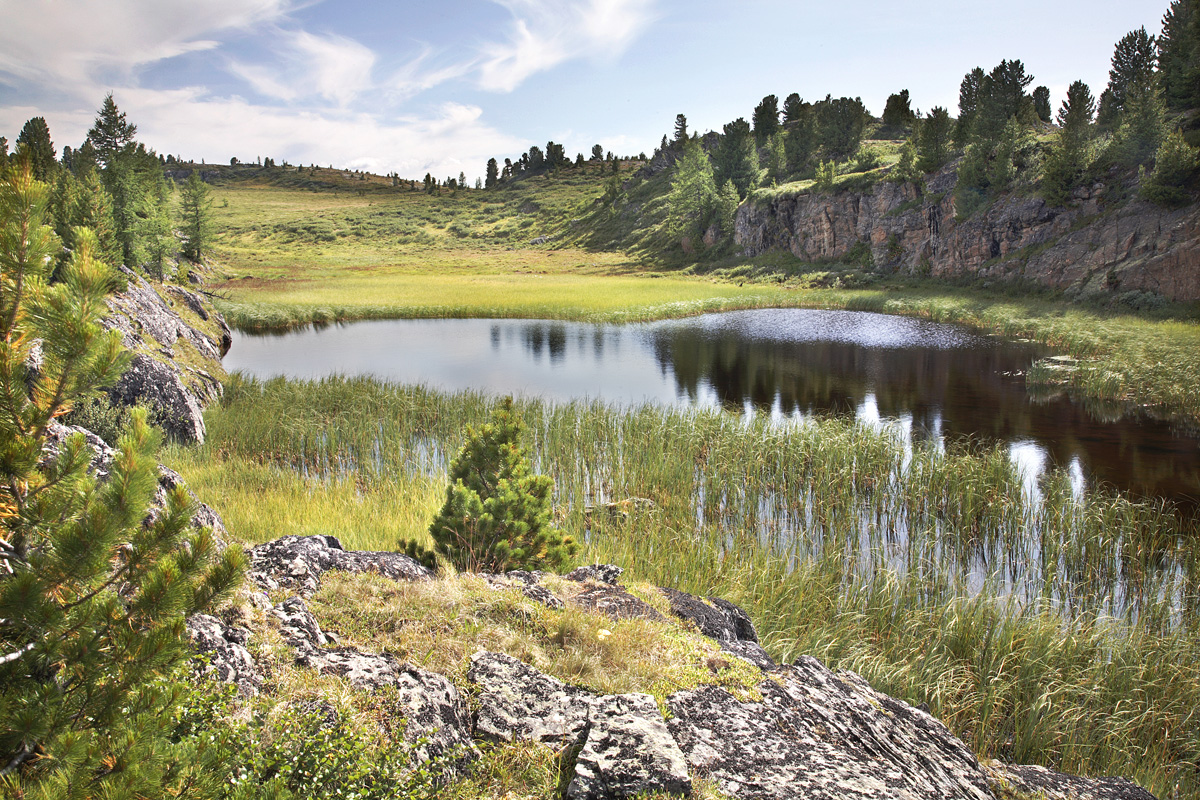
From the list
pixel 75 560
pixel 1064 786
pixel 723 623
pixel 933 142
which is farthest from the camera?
pixel 933 142

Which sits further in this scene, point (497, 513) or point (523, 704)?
point (497, 513)

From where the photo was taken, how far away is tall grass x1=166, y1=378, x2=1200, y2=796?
5797 millimetres

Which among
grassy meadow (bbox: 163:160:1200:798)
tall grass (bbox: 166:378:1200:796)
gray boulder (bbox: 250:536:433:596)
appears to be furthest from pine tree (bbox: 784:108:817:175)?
gray boulder (bbox: 250:536:433:596)

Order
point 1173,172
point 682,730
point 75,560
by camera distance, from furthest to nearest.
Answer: point 1173,172 < point 682,730 < point 75,560

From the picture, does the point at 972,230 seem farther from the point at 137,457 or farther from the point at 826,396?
the point at 137,457

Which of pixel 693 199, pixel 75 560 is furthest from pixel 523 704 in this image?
pixel 693 199

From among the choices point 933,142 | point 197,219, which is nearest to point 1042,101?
point 933,142

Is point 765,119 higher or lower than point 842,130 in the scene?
higher

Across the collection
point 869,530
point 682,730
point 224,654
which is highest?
point 224,654

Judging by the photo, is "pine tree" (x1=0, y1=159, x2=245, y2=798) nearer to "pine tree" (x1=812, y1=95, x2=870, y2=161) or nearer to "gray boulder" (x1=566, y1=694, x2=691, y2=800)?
"gray boulder" (x1=566, y1=694, x2=691, y2=800)

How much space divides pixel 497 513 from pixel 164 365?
10.8 meters

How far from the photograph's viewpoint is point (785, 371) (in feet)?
79.9

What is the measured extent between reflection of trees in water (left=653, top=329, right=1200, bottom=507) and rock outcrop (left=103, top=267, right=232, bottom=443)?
45.0 ft

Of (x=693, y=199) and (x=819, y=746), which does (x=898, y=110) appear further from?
(x=819, y=746)
